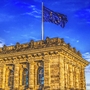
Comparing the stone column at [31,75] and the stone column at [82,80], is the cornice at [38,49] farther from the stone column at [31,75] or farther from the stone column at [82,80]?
the stone column at [82,80]

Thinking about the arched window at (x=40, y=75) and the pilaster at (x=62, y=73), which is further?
the arched window at (x=40, y=75)

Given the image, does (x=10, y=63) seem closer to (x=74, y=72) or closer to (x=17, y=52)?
(x=17, y=52)

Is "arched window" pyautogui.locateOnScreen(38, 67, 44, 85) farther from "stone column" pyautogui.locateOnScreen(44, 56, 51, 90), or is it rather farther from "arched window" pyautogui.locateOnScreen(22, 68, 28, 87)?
"arched window" pyautogui.locateOnScreen(22, 68, 28, 87)

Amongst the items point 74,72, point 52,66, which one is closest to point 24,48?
point 52,66

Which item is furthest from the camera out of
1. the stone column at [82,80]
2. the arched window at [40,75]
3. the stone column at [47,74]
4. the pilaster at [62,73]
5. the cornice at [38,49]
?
the stone column at [82,80]

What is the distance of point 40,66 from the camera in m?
31.0

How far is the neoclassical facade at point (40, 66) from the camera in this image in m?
29.3

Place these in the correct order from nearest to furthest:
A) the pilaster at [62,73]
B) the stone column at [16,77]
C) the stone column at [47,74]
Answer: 1. the pilaster at [62,73]
2. the stone column at [47,74]
3. the stone column at [16,77]

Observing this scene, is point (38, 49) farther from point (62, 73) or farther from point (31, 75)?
point (62, 73)

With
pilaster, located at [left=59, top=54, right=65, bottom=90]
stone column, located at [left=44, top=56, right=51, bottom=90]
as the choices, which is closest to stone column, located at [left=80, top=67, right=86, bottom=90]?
pilaster, located at [left=59, top=54, right=65, bottom=90]

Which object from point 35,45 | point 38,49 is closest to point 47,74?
point 38,49

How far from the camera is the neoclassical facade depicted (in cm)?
2928

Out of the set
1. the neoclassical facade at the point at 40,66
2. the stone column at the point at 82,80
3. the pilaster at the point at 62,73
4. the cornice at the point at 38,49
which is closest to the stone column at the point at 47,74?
the neoclassical facade at the point at 40,66

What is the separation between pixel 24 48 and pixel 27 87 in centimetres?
529
